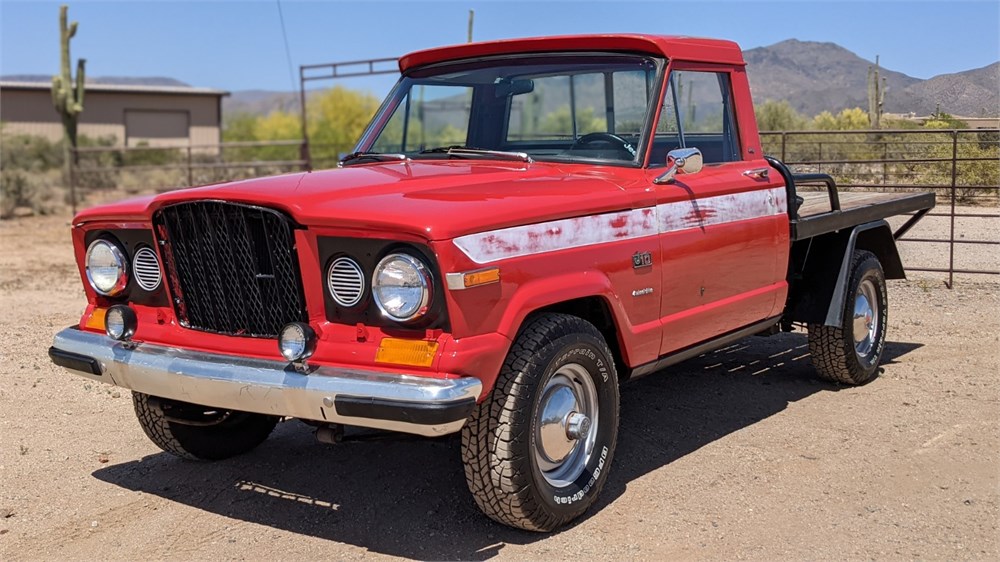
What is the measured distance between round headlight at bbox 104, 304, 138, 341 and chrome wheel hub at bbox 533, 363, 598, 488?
6.01 ft

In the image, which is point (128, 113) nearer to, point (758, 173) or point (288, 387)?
point (758, 173)

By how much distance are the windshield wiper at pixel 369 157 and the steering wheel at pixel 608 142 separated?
0.92 m

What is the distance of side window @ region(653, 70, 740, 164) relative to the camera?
5219 mm

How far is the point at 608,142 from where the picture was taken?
526 cm

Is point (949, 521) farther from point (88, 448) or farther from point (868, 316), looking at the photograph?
point (88, 448)

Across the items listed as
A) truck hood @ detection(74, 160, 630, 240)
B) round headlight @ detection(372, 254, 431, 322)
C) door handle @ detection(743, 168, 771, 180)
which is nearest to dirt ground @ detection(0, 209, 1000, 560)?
round headlight @ detection(372, 254, 431, 322)

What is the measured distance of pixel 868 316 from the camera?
696 centimetres

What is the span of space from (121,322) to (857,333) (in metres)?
4.62

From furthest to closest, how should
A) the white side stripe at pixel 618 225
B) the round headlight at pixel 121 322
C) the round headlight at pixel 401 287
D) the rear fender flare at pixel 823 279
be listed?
the rear fender flare at pixel 823 279 → the round headlight at pixel 121 322 → the white side stripe at pixel 618 225 → the round headlight at pixel 401 287

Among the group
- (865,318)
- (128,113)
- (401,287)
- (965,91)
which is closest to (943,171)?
(965,91)

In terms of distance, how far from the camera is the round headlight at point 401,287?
3.78m

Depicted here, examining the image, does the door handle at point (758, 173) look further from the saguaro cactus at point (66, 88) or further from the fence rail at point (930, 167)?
the saguaro cactus at point (66, 88)

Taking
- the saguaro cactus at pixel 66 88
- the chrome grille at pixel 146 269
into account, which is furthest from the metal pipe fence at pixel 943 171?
the saguaro cactus at pixel 66 88

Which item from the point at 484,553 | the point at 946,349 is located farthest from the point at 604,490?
the point at 946,349
